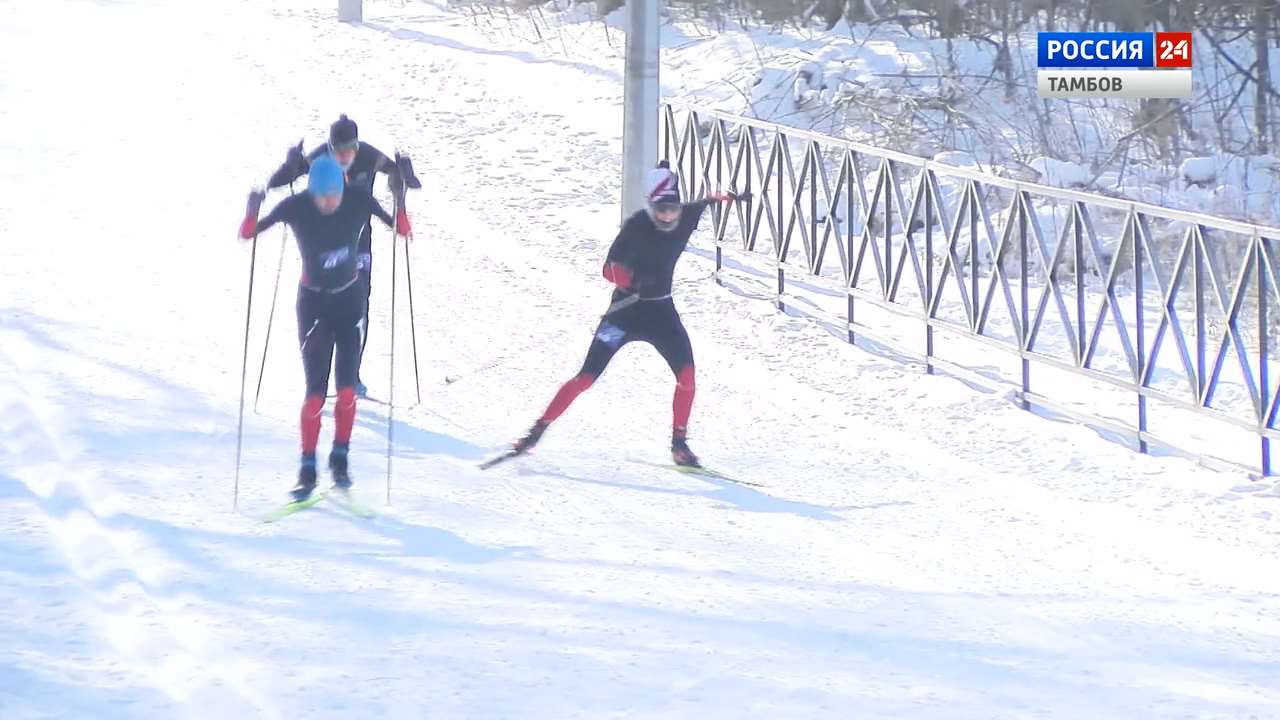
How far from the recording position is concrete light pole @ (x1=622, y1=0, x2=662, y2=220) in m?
13.8

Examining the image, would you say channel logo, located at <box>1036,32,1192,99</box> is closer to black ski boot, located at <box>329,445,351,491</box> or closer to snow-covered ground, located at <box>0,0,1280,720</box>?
snow-covered ground, located at <box>0,0,1280,720</box>

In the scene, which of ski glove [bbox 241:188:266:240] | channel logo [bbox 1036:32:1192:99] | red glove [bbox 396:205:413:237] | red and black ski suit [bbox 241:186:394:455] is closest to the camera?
ski glove [bbox 241:188:266:240]

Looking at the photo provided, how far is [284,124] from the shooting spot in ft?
61.5

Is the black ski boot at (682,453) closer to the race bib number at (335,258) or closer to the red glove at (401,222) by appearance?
the red glove at (401,222)

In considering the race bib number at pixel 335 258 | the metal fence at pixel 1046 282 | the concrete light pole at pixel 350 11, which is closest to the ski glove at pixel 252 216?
the race bib number at pixel 335 258

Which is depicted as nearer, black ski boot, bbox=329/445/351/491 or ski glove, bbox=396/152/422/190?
black ski boot, bbox=329/445/351/491

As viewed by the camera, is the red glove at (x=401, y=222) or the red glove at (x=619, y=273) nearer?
the red glove at (x=619, y=273)

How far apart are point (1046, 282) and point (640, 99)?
196 inches

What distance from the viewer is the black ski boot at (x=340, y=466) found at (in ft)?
26.7

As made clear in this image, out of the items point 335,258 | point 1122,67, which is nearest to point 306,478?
point 335,258

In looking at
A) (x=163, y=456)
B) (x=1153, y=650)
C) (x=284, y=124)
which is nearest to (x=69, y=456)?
(x=163, y=456)

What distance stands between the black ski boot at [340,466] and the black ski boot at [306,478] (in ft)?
0.39

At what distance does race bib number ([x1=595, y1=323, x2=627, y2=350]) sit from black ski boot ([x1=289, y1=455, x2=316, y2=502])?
1.61 meters

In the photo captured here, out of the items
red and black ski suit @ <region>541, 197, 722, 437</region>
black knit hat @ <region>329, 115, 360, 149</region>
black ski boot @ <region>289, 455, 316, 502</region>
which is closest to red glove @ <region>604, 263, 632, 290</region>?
red and black ski suit @ <region>541, 197, 722, 437</region>
